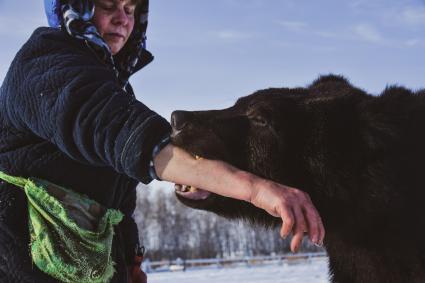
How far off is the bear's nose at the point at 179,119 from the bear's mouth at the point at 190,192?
298 mm

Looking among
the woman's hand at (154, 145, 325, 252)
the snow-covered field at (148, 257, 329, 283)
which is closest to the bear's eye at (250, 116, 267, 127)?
the woman's hand at (154, 145, 325, 252)

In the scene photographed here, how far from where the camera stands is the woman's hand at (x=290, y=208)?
1.51m

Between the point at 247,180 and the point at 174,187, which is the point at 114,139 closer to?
the point at 247,180

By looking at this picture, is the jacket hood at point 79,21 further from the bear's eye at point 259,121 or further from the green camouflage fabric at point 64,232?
the bear's eye at point 259,121

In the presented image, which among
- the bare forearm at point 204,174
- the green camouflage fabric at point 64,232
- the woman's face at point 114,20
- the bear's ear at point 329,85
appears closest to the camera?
the bare forearm at point 204,174

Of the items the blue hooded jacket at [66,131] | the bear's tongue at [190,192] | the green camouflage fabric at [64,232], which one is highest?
the blue hooded jacket at [66,131]

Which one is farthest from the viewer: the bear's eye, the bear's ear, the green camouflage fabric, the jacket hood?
the bear's ear

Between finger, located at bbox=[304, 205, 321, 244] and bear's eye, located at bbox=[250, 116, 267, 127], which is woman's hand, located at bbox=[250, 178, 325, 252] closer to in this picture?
finger, located at bbox=[304, 205, 321, 244]

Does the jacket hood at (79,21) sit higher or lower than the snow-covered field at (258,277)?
higher

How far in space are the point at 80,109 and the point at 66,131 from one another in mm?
116

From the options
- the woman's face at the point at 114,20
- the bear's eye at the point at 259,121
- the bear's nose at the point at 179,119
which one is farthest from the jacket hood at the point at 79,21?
the bear's eye at the point at 259,121

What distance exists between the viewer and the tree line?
236 feet

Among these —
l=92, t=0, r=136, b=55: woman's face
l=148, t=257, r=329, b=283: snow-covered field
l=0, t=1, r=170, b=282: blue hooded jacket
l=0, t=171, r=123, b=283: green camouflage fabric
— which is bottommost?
l=148, t=257, r=329, b=283: snow-covered field

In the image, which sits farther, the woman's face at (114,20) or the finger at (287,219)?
the woman's face at (114,20)
